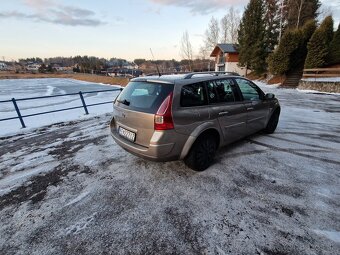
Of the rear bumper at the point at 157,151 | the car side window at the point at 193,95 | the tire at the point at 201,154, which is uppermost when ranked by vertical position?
the car side window at the point at 193,95

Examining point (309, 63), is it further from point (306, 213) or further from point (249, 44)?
point (306, 213)

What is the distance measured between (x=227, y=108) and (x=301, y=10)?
35917 millimetres

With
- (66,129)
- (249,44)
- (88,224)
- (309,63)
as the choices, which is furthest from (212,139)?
(249,44)

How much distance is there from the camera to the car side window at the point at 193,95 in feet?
9.93

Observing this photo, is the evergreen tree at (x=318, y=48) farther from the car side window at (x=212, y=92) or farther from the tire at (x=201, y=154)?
the tire at (x=201, y=154)

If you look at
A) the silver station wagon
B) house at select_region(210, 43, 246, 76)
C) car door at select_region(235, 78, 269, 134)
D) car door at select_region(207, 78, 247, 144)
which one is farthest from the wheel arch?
house at select_region(210, 43, 246, 76)

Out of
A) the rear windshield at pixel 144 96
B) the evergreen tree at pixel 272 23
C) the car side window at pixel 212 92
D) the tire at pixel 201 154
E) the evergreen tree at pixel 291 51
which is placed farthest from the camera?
the evergreen tree at pixel 272 23

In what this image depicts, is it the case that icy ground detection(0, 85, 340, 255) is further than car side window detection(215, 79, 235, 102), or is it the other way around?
car side window detection(215, 79, 235, 102)

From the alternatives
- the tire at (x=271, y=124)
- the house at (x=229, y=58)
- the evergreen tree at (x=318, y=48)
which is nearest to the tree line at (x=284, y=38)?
the evergreen tree at (x=318, y=48)

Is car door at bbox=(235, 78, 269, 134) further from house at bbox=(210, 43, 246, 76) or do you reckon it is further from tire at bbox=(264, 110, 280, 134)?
house at bbox=(210, 43, 246, 76)

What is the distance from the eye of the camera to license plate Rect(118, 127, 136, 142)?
3187 mm

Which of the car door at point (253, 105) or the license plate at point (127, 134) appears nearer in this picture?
the license plate at point (127, 134)

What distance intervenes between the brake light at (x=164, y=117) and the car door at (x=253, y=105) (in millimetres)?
1986

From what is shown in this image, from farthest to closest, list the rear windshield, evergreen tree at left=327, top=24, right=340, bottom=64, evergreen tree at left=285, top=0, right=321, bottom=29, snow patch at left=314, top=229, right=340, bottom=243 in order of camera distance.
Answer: evergreen tree at left=285, top=0, right=321, bottom=29 → evergreen tree at left=327, top=24, right=340, bottom=64 → the rear windshield → snow patch at left=314, top=229, right=340, bottom=243
